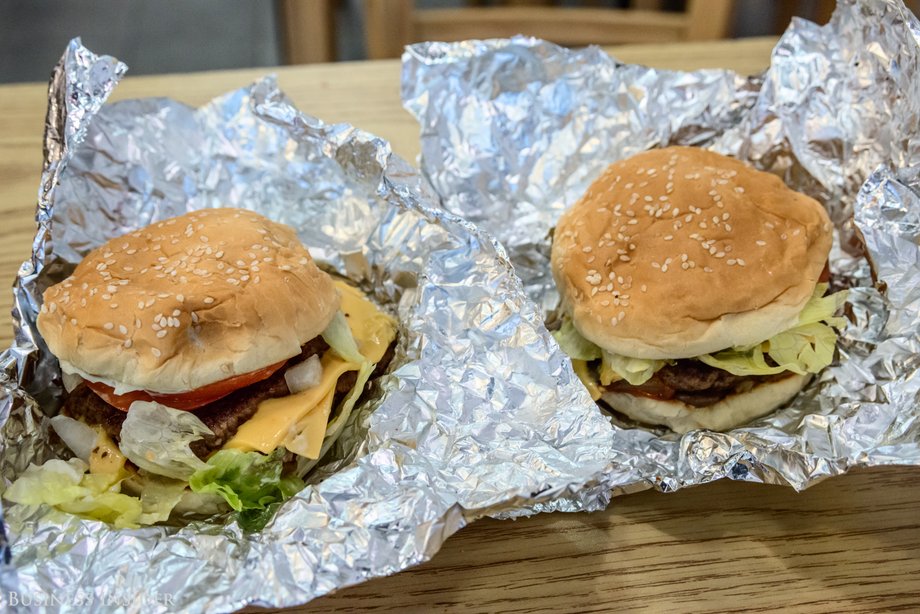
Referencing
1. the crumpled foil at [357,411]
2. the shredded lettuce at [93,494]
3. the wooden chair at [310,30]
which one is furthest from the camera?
the wooden chair at [310,30]

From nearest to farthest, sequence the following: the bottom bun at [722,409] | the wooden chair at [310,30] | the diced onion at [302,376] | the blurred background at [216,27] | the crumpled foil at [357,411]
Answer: the crumpled foil at [357,411], the diced onion at [302,376], the bottom bun at [722,409], the wooden chair at [310,30], the blurred background at [216,27]

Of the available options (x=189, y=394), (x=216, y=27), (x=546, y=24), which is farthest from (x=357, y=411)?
(x=216, y=27)

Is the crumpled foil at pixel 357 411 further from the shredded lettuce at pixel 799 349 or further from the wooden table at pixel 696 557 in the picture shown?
the shredded lettuce at pixel 799 349

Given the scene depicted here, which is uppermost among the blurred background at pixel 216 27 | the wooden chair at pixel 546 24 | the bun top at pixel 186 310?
the wooden chair at pixel 546 24

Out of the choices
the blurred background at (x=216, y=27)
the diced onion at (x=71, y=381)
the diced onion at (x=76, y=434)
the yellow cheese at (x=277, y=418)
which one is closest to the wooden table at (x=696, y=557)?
the yellow cheese at (x=277, y=418)

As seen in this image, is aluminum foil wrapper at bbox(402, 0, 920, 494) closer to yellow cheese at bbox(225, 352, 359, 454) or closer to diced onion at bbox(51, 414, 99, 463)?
yellow cheese at bbox(225, 352, 359, 454)
